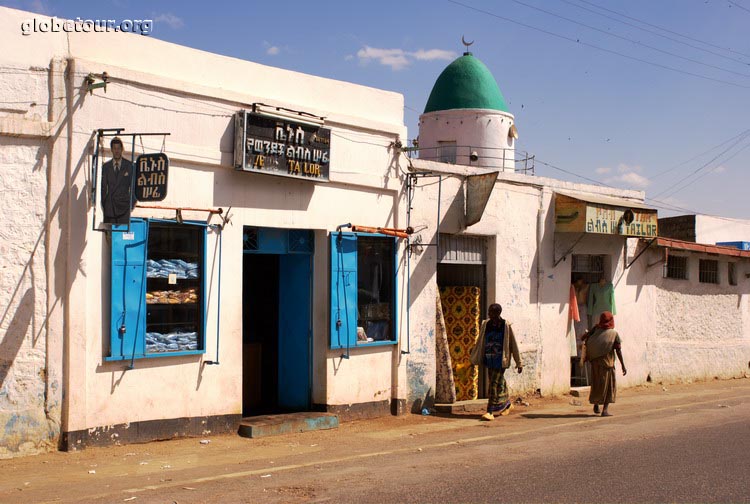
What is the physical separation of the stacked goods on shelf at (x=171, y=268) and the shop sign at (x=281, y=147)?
4.80 ft

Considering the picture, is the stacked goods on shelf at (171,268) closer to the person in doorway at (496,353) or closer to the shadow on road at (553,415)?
the person in doorway at (496,353)

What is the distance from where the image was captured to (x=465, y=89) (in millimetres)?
24578

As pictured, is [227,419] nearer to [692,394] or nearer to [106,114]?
[106,114]

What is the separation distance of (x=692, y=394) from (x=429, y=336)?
273 inches

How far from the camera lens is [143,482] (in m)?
8.04

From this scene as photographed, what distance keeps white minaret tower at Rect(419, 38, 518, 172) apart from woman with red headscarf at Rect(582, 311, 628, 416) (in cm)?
1108

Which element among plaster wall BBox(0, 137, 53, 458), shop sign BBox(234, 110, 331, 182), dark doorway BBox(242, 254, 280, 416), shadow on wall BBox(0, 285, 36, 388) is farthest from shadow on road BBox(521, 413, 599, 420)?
shadow on wall BBox(0, 285, 36, 388)

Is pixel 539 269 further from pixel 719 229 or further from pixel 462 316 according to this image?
pixel 719 229

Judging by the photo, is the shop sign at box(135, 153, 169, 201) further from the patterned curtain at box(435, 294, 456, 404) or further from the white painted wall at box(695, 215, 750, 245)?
the white painted wall at box(695, 215, 750, 245)

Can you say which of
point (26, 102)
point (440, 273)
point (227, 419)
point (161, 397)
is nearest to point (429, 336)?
point (440, 273)

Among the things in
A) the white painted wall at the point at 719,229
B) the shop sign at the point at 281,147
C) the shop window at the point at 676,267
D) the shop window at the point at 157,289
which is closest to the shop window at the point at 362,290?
the shop sign at the point at 281,147

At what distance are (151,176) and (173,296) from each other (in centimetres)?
188

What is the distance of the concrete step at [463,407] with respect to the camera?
→ 1371cm

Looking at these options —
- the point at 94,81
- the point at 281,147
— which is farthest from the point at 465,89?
the point at 94,81
